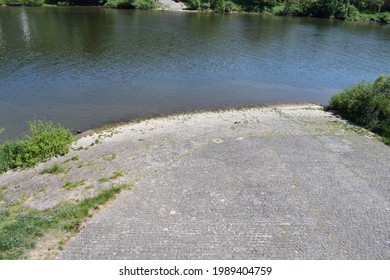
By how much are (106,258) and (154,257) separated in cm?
181

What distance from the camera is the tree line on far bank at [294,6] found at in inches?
4011

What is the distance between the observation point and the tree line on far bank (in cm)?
10188

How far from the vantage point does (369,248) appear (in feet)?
42.6

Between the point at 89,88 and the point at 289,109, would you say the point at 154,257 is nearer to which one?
the point at 289,109

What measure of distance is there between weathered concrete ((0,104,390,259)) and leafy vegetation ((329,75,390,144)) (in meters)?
2.14

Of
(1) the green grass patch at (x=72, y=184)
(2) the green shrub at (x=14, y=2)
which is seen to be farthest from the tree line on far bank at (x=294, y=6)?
(1) the green grass patch at (x=72, y=184)

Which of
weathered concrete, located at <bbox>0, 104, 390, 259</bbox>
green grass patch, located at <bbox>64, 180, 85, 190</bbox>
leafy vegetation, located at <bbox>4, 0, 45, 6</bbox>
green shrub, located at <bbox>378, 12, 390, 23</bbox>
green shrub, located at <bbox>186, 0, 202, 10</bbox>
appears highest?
green shrub, located at <bbox>186, 0, 202, 10</bbox>

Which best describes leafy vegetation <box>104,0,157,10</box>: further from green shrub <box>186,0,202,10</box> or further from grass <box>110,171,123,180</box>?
grass <box>110,171,123,180</box>

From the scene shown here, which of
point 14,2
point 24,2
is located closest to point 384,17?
point 24,2

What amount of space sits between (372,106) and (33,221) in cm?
2717

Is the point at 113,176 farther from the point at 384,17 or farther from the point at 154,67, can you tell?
the point at 384,17

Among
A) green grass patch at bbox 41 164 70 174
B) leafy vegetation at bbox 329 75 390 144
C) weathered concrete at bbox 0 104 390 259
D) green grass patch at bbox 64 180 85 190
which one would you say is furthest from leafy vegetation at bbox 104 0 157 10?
green grass patch at bbox 64 180 85 190

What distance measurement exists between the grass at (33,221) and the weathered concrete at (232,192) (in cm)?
72

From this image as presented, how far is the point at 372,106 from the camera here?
27781mm
